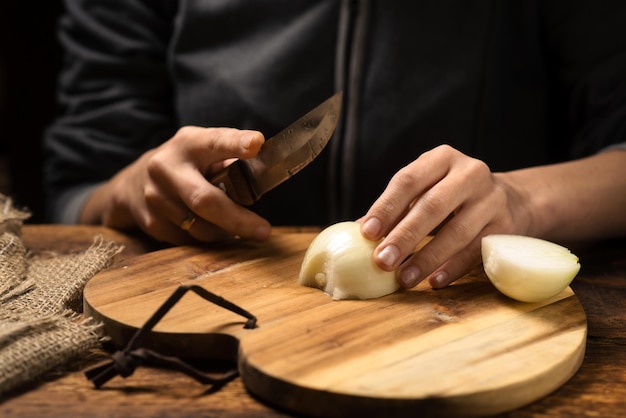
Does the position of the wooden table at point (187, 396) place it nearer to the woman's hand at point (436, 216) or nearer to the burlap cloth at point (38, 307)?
the burlap cloth at point (38, 307)

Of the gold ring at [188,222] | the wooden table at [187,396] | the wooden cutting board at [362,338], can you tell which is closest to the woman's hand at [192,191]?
the gold ring at [188,222]

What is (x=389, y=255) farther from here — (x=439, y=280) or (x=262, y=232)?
(x=262, y=232)

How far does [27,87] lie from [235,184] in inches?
68.5

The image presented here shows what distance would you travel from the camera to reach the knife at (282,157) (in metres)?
0.98

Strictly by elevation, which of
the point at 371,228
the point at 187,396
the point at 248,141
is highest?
the point at 248,141

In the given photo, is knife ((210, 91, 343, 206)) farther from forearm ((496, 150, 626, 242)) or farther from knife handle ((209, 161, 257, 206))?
forearm ((496, 150, 626, 242))

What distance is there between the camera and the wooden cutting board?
2.21ft

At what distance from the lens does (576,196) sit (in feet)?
3.68

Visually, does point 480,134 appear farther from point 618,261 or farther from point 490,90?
point 618,261

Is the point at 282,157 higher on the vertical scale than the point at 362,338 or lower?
higher

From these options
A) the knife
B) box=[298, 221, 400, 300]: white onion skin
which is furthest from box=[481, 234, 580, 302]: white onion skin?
the knife

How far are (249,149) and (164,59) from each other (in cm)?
70

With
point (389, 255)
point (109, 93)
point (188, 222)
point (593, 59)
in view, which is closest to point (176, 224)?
point (188, 222)

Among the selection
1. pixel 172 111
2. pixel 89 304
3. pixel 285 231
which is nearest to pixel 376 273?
pixel 89 304
